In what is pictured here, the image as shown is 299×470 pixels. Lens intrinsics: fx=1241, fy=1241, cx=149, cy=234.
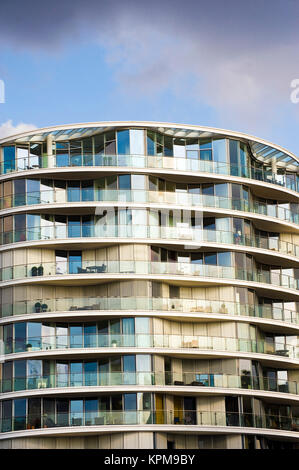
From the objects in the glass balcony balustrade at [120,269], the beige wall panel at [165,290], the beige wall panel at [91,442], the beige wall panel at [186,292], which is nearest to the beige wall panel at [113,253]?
the glass balcony balustrade at [120,269]

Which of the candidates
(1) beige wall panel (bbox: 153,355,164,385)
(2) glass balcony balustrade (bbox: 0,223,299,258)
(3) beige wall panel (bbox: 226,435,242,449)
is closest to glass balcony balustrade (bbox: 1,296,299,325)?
(1) beige wall panel (bbox: 153,355,164,385)

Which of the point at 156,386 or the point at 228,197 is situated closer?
the point at 156,386

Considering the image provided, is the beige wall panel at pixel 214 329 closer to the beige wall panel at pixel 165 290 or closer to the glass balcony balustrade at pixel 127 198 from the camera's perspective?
the beige wall panel at pixel 165 290

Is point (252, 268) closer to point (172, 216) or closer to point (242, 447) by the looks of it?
point (172, 216)

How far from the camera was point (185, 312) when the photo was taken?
275 feet

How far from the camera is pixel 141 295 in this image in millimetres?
83062

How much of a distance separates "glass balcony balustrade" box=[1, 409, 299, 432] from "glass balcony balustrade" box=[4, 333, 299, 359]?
4358mm

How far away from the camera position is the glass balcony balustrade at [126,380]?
265 ft

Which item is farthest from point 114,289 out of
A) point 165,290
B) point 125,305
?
point 165,290

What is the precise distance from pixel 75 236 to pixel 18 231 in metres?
4.03

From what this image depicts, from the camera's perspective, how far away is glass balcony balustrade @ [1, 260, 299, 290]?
83625 mm

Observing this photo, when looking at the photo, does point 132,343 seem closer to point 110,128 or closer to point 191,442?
point 191,442

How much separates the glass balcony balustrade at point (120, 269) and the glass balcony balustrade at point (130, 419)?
9.43 m

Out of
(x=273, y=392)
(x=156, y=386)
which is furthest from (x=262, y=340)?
(x=156, y=386)
